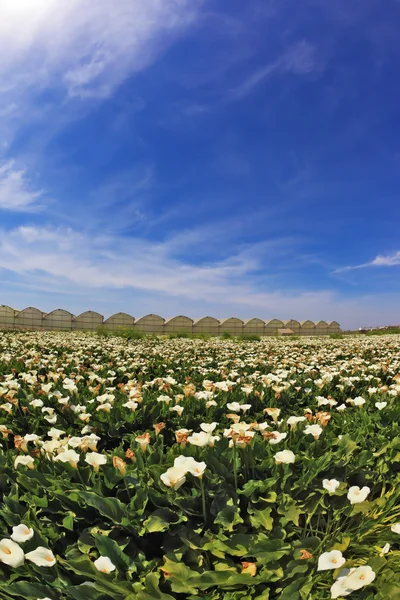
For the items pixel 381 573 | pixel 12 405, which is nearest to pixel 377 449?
pixel 381 573

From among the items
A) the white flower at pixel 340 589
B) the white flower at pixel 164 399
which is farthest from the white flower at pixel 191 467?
the white flower at pixel 164 399

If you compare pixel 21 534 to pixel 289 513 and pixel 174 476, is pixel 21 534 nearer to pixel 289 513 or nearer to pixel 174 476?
pixel 174 476

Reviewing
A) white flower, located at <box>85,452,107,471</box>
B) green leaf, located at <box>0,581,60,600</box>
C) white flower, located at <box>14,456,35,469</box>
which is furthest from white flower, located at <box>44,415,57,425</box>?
green leaf, located at <box>0,581,60,600</box>

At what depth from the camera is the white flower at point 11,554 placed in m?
2.03

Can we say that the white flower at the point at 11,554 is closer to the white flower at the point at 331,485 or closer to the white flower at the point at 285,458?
the white flower at the point at 285,458

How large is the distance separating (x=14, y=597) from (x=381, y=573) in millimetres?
2084

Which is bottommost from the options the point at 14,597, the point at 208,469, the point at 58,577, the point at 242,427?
the point at 14,597

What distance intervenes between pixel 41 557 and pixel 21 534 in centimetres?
21

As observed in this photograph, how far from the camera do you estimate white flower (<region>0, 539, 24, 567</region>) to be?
80.0 inches

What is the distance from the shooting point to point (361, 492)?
2.35 metres

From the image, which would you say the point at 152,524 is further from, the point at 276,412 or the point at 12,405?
the point at 12,405

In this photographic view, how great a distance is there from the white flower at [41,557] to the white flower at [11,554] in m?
0.08

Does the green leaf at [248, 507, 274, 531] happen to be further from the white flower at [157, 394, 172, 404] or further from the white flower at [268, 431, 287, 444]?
the white flower at [157, 394, 172, 404]

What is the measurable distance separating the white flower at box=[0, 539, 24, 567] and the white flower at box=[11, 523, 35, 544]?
0.03 meters
